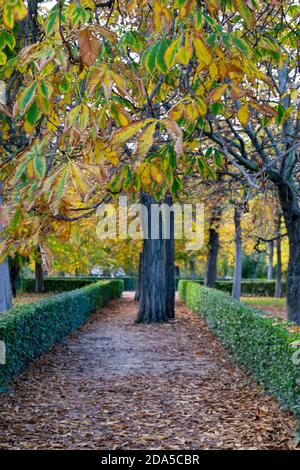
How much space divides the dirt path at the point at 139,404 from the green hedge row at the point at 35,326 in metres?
0.23

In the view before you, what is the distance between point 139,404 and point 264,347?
1.75 metres

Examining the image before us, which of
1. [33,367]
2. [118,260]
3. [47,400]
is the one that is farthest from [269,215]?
[118,260]

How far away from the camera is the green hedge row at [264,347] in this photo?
5.56 meters

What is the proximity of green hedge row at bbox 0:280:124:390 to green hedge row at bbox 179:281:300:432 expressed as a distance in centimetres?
333

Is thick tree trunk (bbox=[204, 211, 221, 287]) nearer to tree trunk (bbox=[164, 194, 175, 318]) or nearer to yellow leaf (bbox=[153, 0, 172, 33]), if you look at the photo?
tree trunk (bbox=[164, 194, 175, 318])

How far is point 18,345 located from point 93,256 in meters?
16.5

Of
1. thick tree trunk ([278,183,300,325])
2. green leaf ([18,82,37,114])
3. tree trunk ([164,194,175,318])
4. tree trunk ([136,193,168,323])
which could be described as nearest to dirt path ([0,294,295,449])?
thick tree trunk ([278,183,300,325])

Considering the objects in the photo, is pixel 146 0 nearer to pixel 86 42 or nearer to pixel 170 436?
pixel 86 42

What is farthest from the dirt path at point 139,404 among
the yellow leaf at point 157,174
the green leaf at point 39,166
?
the green leaf at point 39,166

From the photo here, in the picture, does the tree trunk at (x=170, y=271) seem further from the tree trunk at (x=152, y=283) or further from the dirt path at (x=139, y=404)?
the dirt path at (x=139, y=404)

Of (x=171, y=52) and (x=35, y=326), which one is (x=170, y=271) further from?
(x=171, y=52)

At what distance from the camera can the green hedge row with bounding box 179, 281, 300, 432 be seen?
556cm

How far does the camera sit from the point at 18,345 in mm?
7887

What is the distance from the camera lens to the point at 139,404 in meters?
6.86
